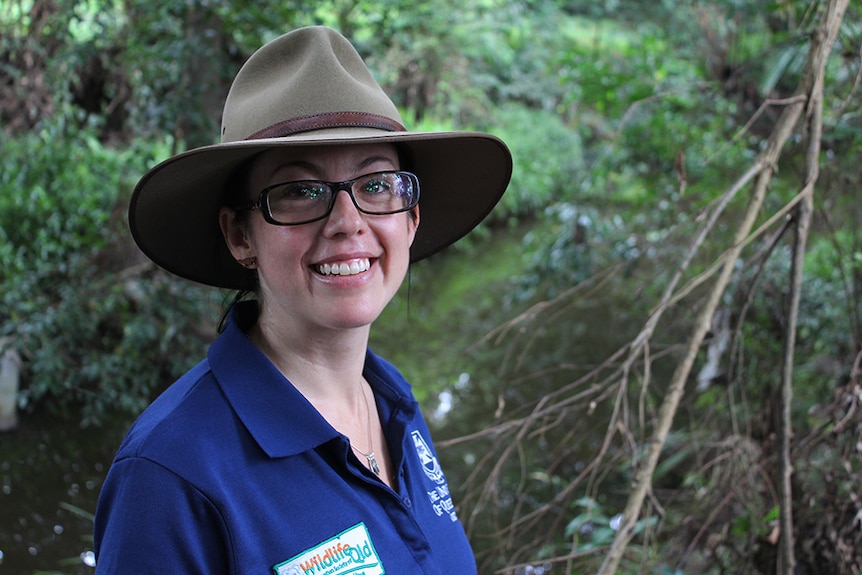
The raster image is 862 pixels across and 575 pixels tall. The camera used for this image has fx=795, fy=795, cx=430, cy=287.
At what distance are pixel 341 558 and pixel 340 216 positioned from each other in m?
0.44

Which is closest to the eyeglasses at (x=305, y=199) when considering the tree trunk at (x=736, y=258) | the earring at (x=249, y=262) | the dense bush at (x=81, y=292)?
the earring at (x=249, y=262)

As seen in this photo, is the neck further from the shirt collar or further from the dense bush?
the dense bush

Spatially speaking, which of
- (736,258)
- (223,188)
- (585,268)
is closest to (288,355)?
(223,188)

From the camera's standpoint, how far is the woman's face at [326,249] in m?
1.08

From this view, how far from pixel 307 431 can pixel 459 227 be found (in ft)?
2.00

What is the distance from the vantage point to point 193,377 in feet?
3.47

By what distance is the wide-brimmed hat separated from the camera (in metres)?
1.07

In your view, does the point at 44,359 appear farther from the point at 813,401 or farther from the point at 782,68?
the point at 782,68

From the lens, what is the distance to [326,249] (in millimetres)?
1083

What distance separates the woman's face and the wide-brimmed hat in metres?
0.03

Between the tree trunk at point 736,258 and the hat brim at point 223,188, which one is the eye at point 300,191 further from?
the tree trunk at point 736,258

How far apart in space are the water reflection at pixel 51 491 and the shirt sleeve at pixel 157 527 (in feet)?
9.46

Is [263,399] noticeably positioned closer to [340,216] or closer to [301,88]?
[340,216]

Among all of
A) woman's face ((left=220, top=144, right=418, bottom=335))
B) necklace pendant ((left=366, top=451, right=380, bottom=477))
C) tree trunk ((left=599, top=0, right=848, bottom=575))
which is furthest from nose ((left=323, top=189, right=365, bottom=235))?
tree trunk ((left=599, top=0, right=848, bottom=575))
